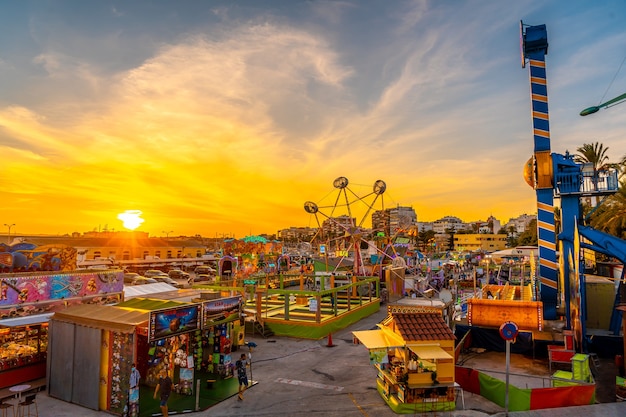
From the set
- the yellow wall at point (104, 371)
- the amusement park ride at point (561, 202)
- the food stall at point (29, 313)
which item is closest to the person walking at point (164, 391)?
the yellow wall at point (104, 371)

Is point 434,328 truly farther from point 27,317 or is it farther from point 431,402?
point 27,317

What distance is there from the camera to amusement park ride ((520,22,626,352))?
1909 cm

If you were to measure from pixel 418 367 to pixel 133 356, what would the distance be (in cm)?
935

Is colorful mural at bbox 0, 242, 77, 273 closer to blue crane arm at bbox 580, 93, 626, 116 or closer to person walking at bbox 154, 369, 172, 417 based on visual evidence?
person walking at bbox 154, 369, 172, 417

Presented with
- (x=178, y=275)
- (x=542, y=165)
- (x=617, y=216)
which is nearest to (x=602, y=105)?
(x=542, y=165)

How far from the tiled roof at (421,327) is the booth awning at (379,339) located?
15.2 inches

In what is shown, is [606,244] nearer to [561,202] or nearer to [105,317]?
[561,202]

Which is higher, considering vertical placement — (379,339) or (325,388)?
(379,339)

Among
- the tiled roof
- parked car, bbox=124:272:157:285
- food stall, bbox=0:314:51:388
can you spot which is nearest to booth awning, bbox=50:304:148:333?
food stall, bbox=0:314:51:388

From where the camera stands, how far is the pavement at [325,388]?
503 inches

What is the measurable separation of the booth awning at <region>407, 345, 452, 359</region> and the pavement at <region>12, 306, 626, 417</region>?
1.99 m

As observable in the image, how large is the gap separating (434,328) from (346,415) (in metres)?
4.22

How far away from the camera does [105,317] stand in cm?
1391

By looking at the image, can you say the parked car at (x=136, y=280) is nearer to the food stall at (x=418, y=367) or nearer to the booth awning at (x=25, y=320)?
the booth awning at (x=25, y=320)
